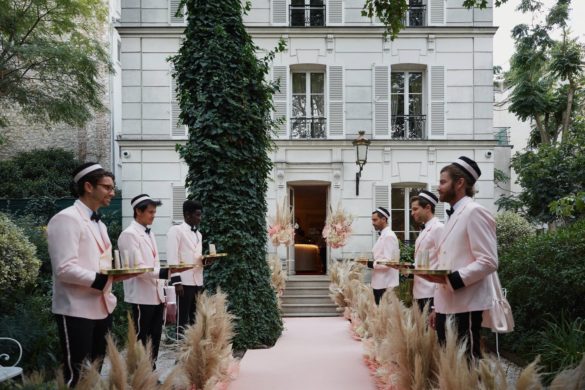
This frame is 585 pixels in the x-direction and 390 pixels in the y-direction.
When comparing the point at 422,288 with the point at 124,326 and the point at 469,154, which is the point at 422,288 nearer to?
the point at 124,326

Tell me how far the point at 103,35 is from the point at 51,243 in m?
23.0

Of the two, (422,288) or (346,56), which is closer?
(422,288)

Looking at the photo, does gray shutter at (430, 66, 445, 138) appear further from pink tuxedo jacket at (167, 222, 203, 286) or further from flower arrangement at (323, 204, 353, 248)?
pink tuxedo jacket at (167, 222, 203, 286)

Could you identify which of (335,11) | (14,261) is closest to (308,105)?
(335,11)

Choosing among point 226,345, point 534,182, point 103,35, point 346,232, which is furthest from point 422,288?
point 103,35

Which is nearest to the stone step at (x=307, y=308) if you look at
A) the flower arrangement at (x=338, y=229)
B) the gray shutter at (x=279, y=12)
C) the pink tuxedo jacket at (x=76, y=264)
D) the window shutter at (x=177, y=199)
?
the flower arrangement at (x=338, y=229)

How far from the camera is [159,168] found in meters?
18.2

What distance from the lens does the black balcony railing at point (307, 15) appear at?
18.8 m

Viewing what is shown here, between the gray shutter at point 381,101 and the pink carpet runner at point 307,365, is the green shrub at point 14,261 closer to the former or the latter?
the pink carpet runner at point 307,365

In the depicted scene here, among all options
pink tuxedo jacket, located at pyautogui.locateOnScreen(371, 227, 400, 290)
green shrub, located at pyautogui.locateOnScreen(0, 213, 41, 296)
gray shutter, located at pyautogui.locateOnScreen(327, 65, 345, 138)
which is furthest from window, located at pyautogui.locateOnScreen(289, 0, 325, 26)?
green shrub, located at pyautogui.locateOnScreen(0, 213, 41, 296)

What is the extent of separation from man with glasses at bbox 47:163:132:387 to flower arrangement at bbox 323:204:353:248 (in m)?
11.0

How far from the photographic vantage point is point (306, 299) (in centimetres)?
1568

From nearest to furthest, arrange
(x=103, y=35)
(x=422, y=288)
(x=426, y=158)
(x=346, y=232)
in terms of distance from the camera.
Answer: (x=422, y=288), (x=346, y=232), (x=426, y=158), (x=103, y=35)

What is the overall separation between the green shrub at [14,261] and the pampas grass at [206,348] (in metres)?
3.53
